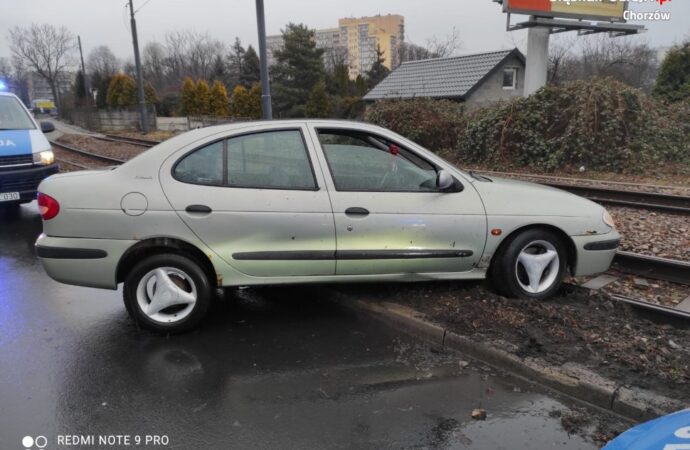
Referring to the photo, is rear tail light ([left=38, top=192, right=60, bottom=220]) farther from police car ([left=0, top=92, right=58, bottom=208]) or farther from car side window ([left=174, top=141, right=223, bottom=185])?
police car ([left=0, top=92, right=58, bottom=208])

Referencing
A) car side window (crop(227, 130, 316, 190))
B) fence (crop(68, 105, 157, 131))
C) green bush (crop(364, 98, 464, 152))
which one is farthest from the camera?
fence (crop(68, 105, 157, 131))

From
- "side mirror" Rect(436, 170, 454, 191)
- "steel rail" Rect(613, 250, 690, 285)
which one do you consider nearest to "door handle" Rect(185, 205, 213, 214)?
"side mirror" Rect(436, 170, 454, 191)

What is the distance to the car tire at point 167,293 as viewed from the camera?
3842 mm

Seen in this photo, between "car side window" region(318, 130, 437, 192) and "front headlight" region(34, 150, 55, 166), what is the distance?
619 cm

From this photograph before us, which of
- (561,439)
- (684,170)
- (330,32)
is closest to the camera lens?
(561,439)

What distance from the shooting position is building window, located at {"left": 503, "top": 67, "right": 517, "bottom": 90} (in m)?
30.9

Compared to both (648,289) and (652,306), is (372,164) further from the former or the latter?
(648,289)

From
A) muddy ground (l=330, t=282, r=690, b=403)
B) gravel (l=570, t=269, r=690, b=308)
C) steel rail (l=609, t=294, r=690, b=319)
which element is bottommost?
gravel (l=570, t=269, r=690, b=308)

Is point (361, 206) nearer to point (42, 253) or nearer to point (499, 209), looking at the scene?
point (499, 209)

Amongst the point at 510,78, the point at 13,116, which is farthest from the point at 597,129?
the point at 510,78

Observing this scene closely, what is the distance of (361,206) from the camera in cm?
396

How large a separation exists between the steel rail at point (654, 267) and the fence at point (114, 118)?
3560 cm

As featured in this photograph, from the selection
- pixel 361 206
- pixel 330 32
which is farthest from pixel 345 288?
pixel 330 32

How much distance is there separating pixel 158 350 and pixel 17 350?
104 centimetres
